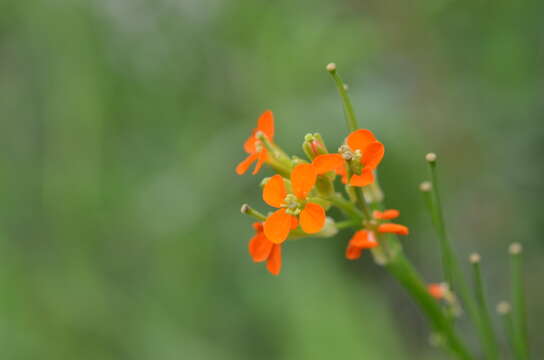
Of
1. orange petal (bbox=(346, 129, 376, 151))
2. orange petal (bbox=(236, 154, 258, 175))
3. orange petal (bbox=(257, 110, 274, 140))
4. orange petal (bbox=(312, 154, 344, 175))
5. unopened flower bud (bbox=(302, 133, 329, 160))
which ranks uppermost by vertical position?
orange petal (bbox=(257, 110, 274, 140))

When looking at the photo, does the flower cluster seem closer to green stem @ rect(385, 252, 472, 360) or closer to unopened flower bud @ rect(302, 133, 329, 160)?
unopened flower bud @ rect(302, 133, 329, 160)

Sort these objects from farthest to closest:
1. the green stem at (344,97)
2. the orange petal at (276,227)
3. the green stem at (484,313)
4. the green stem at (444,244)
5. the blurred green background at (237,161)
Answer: the blurred green background at (237,161) → the green stem at (484,313) → the green stem at (444,244) → the green stem at (344,97) → the orange petal at (276,227)

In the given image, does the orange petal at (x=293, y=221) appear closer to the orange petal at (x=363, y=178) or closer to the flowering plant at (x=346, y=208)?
the flowering plant at (x=346, y=208)

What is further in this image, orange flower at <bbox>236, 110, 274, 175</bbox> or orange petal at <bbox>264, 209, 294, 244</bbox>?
orange flower at <bbox>236, 110, 274, 175</bbox>

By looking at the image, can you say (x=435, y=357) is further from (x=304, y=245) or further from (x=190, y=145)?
(x=190, y=145)

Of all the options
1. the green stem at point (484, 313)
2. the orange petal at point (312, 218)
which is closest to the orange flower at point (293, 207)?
→ the orange petal at point (312, 218)

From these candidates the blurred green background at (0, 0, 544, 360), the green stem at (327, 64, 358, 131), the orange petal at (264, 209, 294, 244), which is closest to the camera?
the orange petal at (264, 209, 294, 244)

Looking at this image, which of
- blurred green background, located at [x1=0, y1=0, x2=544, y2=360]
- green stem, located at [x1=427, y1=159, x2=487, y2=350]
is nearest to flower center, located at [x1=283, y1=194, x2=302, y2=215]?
green stem, located at [x1=427, y1=159, x2=487, y2=350]
